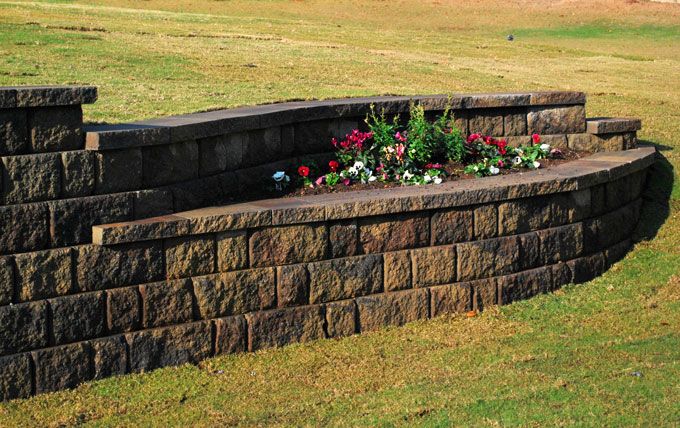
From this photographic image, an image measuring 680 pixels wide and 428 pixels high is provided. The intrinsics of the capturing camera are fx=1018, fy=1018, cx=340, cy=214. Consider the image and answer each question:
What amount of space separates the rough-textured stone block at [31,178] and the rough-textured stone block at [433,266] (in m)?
2.75

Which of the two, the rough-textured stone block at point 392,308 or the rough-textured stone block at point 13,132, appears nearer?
the rough-textured stone block at point 13,132

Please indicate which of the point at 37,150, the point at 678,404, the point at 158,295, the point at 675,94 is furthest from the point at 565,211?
the point at 675,94

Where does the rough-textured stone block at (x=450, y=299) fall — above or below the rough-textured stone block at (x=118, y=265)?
below

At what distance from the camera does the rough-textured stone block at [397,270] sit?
7641 millimetres

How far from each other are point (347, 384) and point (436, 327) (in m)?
1.36

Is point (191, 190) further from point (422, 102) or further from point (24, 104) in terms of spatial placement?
point (422, 102)

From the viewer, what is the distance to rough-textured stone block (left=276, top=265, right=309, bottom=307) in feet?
23.4

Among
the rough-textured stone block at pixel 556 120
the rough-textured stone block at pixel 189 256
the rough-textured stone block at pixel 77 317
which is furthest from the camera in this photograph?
the rough-textured stone block at pixel 556 120

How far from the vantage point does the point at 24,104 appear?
6.23 meters

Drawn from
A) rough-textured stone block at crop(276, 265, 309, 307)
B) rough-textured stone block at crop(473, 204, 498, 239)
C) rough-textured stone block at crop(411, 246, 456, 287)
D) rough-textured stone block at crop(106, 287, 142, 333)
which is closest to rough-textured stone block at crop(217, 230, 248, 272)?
rough-textured stone block at crop(276, 265, 309, 307)

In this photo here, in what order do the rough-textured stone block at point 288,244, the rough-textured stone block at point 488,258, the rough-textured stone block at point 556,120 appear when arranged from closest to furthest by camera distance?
the rough-textured stone block at point 288,244 → the rough-textured stone block at point 488,258 → the rough-textured stone block at point 556,120

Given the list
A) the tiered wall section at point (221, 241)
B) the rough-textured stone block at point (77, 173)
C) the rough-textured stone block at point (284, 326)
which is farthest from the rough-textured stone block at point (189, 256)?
the rough-textured stone block at point (77, 173)

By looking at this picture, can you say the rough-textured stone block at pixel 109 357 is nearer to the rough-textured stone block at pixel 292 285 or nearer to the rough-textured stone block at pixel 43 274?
the rough-textured stone block at pixel 43 274

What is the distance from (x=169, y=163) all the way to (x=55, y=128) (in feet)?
3.14
